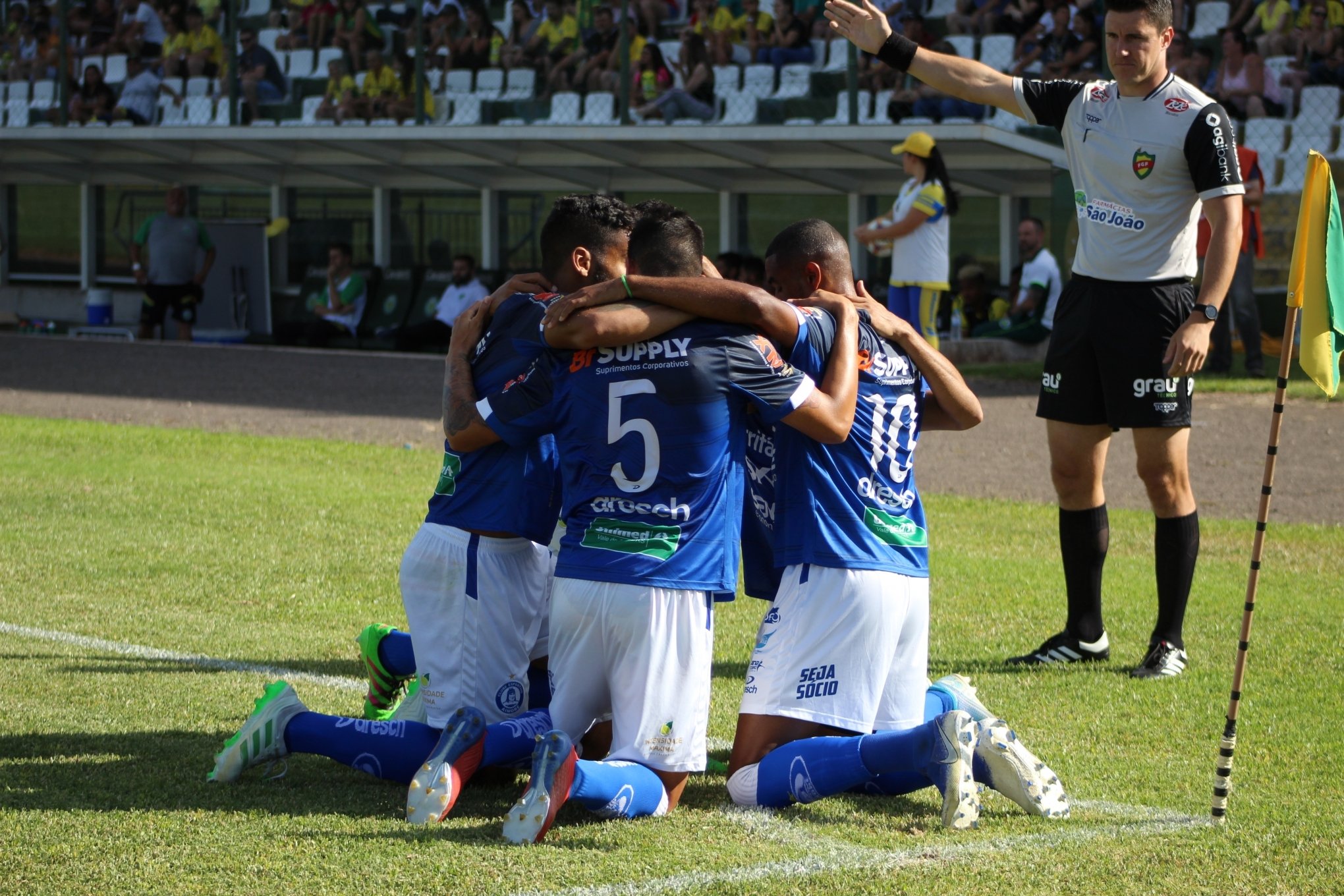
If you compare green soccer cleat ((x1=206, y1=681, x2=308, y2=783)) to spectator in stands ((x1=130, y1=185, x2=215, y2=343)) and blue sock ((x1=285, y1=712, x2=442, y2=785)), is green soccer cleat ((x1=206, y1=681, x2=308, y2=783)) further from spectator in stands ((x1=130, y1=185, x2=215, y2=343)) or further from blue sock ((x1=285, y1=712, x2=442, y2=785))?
spectator in stands ((x1=130, y1=185, x2=215, y2=343))

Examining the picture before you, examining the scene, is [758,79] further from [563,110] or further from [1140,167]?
[1140,167]

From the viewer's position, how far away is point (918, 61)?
6.02m

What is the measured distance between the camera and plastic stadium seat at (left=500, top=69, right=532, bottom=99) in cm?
2353

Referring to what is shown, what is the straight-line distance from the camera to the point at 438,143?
939 inches

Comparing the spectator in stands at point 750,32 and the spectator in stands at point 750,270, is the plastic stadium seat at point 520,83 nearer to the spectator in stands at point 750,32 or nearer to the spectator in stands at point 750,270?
the spectator in stands at point 750,32

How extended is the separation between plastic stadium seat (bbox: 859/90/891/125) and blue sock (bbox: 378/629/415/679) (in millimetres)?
15732

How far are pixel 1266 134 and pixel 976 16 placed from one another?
14.0 ft

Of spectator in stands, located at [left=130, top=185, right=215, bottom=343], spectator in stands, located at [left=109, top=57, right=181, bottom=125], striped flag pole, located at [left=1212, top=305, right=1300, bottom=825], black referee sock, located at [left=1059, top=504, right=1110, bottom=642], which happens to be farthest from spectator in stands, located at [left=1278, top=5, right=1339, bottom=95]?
spectator in stands, located at [left=109, top=57, right=181, bottom=125]

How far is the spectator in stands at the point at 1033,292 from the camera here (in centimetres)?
1781

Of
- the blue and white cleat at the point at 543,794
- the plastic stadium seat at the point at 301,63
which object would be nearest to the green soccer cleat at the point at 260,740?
the blue and white cleat at the point at 543,794

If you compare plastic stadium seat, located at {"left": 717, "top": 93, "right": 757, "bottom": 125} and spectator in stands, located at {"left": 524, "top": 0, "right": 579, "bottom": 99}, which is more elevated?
spectator in stands, located at {"left": 524, "top": 0, "right": 579, "bottom": 99}

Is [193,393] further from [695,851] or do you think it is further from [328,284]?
[695,851]

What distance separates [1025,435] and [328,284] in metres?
14.4

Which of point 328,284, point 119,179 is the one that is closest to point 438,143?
point 328,284
